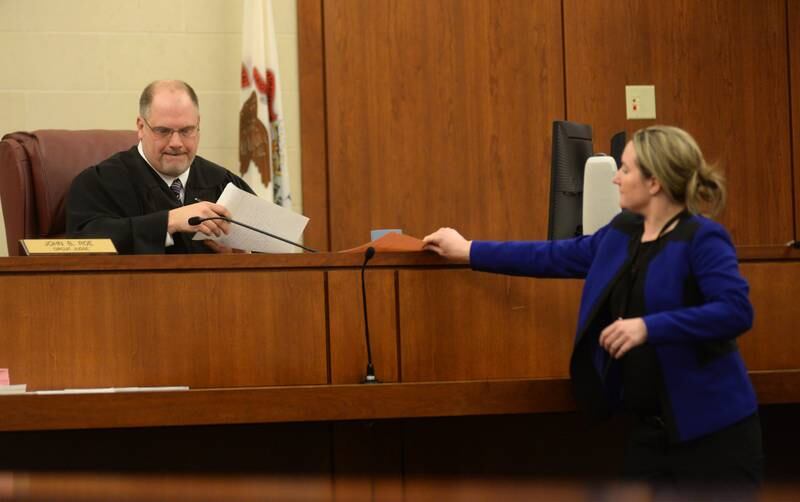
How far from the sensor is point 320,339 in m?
2.18

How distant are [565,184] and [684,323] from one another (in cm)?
81

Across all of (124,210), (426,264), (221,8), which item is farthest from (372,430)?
(221,8)

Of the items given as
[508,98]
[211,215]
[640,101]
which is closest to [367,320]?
[211,215]

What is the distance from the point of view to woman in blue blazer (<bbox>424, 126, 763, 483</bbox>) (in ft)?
5.83

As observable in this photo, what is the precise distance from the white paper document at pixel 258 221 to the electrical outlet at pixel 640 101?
2655mm

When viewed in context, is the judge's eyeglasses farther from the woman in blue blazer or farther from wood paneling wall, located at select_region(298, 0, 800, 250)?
the woman in blue blazer

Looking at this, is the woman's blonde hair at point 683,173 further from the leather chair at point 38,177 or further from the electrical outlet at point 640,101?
the electrical outlet at point 640,101

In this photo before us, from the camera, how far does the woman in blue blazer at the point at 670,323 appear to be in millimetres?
1777

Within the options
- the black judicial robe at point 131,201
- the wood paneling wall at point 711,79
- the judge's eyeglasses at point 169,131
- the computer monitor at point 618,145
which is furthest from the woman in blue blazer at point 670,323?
the wood paneling wall at point 711,79

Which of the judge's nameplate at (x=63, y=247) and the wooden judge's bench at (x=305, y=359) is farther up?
the judge's nameplate at (x=63, y=247)

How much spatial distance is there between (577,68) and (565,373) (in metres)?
2.65

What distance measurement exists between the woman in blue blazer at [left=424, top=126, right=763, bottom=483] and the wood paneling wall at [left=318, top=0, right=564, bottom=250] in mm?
2551

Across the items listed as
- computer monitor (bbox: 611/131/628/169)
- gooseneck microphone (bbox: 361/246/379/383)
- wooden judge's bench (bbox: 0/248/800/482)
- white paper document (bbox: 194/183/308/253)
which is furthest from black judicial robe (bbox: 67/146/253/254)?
computer monitor (bbox: 611/131/628/169)

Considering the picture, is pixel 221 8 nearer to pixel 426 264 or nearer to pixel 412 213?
pixel 412 213
